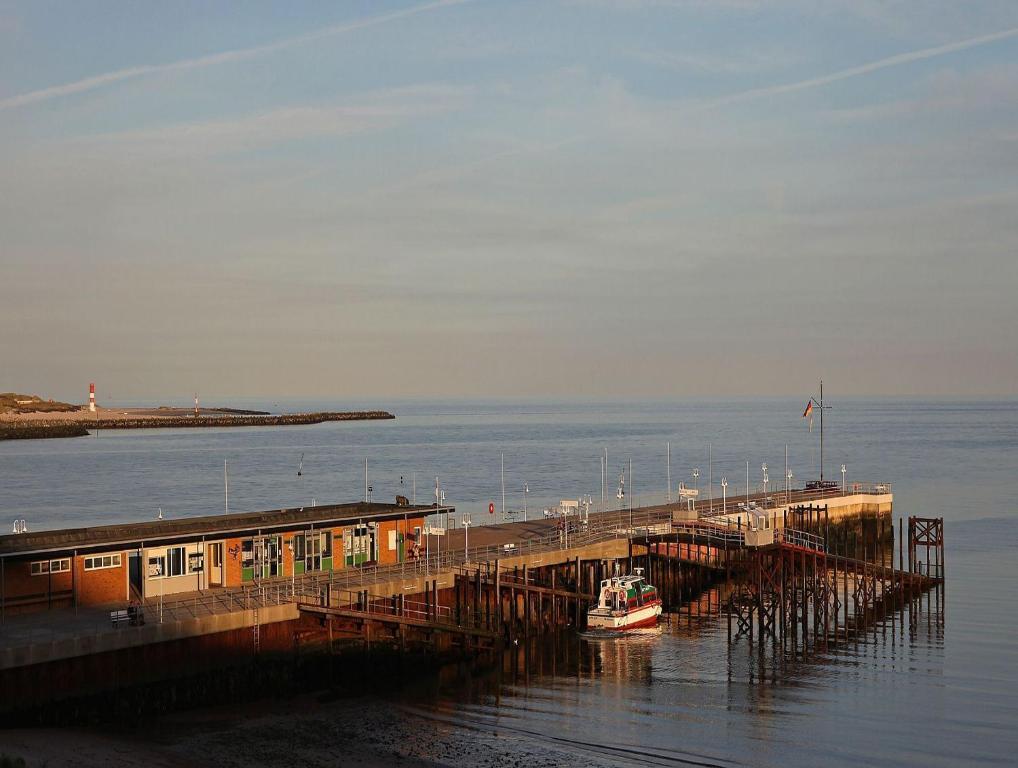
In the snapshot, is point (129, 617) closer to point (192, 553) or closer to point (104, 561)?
point (104, 561)

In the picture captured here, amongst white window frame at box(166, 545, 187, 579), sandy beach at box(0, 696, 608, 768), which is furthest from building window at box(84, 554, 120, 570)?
sandy beach at box(0, 696, 608, 768)

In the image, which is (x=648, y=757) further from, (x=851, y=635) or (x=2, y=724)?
(x=851, y=635)

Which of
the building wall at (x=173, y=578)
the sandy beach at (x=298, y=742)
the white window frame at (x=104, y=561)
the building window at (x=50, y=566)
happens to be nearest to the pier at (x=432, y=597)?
the building wall at (x=173, y=578)

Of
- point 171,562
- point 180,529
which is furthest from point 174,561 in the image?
point 180,529

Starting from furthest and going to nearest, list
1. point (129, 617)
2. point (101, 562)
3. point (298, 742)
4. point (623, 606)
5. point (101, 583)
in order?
1. point (623, 606)
2. point (101, 562)
3. point (101, 583)
4. point (129, 617)
5. point (298, 742)

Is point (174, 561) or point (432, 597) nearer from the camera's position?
point (174, 561)

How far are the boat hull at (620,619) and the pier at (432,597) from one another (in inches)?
61.1

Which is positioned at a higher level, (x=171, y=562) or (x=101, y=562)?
(x=101, y=562)

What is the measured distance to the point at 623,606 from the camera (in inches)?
2263

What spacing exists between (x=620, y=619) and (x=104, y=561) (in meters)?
24.8

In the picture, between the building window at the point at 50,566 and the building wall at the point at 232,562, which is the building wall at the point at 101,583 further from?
the building wall at the point at 232,562

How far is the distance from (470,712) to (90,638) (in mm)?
13713

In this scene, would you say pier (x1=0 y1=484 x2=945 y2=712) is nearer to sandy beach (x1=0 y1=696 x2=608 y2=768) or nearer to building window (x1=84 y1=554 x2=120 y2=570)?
building window (x1=84 y1=554 x2=120 y2=570)

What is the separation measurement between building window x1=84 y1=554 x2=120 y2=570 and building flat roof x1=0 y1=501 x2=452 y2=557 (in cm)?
59
